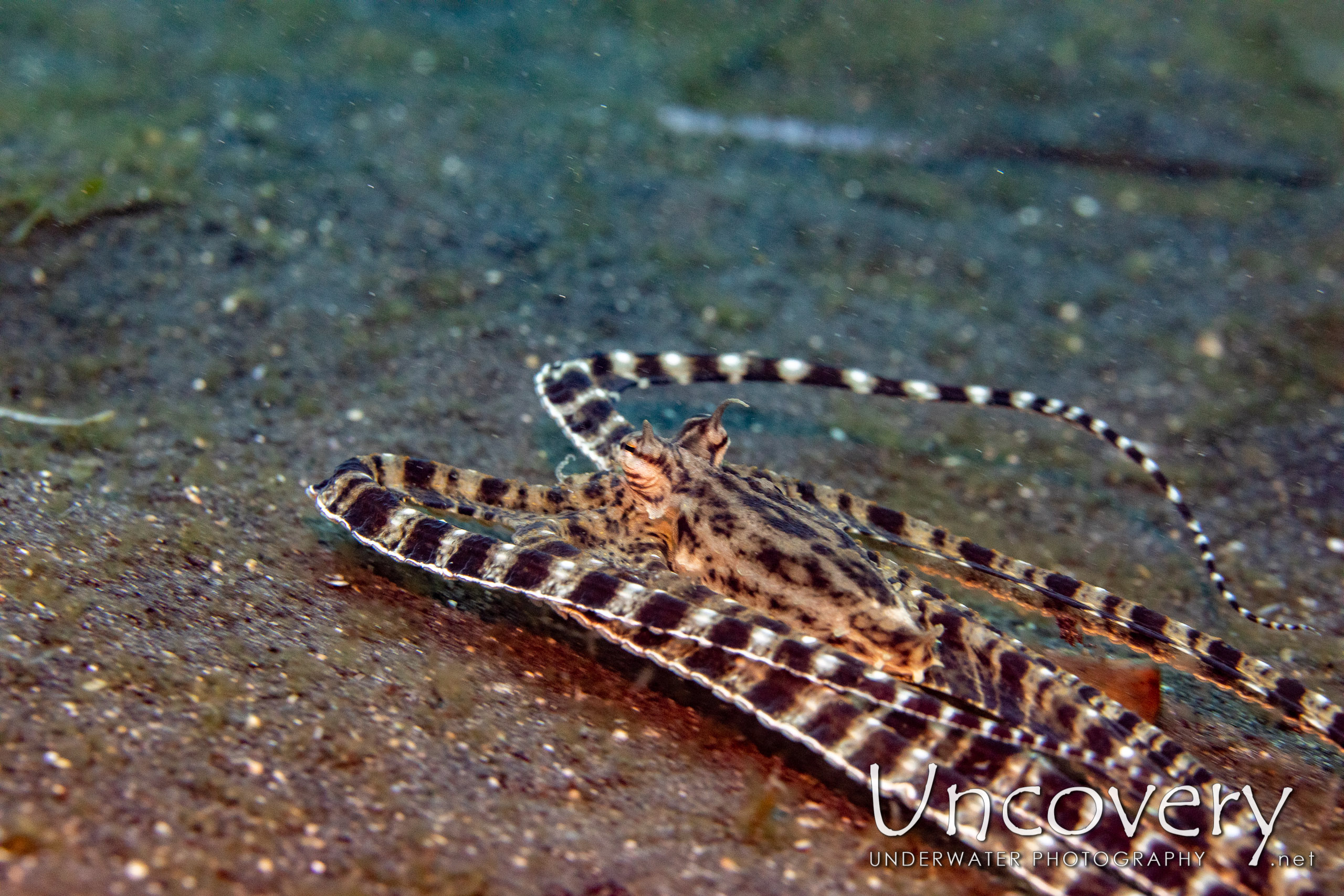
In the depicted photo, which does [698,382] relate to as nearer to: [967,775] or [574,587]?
[574,587]

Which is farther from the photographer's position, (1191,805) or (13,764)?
(1191,805)

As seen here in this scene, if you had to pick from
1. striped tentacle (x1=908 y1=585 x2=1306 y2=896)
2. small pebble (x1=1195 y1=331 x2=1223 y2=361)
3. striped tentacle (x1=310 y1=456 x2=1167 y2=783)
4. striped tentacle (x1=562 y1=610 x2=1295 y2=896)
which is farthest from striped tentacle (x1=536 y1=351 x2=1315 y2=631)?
small pebble (x1=1195 y1=331 x2=1223 y2=361)

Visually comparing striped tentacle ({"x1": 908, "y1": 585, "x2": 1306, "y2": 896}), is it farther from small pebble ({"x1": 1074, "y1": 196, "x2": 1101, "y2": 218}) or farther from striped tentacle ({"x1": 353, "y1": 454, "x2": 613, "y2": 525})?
small pebble ({"x1": 1074, "y1": 196, "x2": 1101, "y2": 218})

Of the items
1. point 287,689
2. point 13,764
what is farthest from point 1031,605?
point 13,764

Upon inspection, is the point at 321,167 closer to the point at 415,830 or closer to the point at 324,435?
the point at 324,435

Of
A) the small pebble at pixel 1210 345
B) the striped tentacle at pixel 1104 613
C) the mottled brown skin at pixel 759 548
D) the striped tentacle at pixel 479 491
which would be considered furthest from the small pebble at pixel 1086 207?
the striped tentacle at pixel 479 491

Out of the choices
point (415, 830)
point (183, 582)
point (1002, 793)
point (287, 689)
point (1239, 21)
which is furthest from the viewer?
point (1239, 21)
